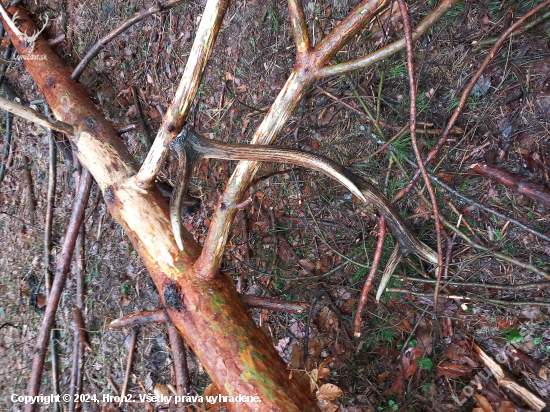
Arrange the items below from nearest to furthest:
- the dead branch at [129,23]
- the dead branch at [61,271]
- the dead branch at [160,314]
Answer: the dead branch at [160,314] < the dead branch at [129,23] < the dead branch at [61,271]

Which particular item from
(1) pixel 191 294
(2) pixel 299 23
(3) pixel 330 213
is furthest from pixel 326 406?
(2) pixel 299 23

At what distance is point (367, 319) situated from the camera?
2521 millimetres

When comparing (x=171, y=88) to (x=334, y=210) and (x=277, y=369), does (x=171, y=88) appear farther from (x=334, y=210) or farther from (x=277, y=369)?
(x=277, y=369)

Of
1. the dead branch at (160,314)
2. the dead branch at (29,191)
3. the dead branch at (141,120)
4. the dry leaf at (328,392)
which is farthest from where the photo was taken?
the dead branch at (29,191)

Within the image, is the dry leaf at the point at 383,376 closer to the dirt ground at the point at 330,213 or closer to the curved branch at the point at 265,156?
the dirt ground at the point at 330,213

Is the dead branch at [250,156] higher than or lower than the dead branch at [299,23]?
lower

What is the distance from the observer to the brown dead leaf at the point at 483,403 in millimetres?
2146

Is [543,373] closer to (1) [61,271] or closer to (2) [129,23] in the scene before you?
(1) [61,271]

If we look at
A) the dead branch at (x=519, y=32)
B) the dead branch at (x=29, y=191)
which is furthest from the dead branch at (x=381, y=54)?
the dead branch at (x=29, y=191)

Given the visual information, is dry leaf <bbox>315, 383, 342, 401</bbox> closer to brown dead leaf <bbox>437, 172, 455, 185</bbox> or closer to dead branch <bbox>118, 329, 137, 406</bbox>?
brown dead leaf <bbox>437, 172, 455, 185</bbox>

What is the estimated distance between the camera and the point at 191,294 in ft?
5.69

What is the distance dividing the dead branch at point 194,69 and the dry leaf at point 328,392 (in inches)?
59.9

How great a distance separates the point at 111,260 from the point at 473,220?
10.6 ft

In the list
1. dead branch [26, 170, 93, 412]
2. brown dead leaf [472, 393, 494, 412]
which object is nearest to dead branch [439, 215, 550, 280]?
brown dead leaf [472, 393, 494, 412]
